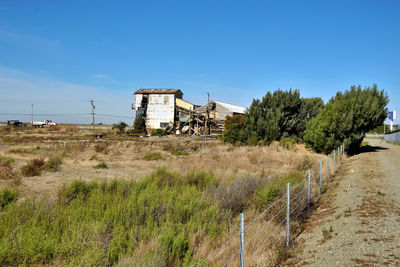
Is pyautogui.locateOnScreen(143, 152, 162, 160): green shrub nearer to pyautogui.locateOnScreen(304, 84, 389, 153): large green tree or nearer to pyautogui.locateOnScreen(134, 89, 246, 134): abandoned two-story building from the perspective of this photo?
pyautogui.locateOnScreen(304, 84, 389, 153): large green tree

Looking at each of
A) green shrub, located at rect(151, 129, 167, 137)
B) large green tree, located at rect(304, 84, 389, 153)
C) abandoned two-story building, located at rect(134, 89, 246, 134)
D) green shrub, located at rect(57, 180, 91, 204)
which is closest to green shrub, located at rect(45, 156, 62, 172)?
green shrub, located at rect(57, 180, 91, 204)

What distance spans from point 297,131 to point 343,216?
27.4m

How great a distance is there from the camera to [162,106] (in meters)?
45.7

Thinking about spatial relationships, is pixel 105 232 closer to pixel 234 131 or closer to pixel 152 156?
pixel 152 156

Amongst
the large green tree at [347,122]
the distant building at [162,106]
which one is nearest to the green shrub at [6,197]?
the large green tree at [347,122]

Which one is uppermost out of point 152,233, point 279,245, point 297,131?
point 297,131

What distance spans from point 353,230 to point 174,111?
1602 inches

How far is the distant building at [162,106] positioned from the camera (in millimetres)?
45375

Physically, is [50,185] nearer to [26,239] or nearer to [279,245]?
[26,239]

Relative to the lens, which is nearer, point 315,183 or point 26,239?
point 26,239

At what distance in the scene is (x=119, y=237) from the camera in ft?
15.5

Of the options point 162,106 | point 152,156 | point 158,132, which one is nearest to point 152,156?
point 152,156

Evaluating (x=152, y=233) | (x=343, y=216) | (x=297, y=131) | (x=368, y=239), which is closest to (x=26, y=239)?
(x=152, y=233)

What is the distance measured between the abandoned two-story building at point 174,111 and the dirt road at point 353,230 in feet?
113
